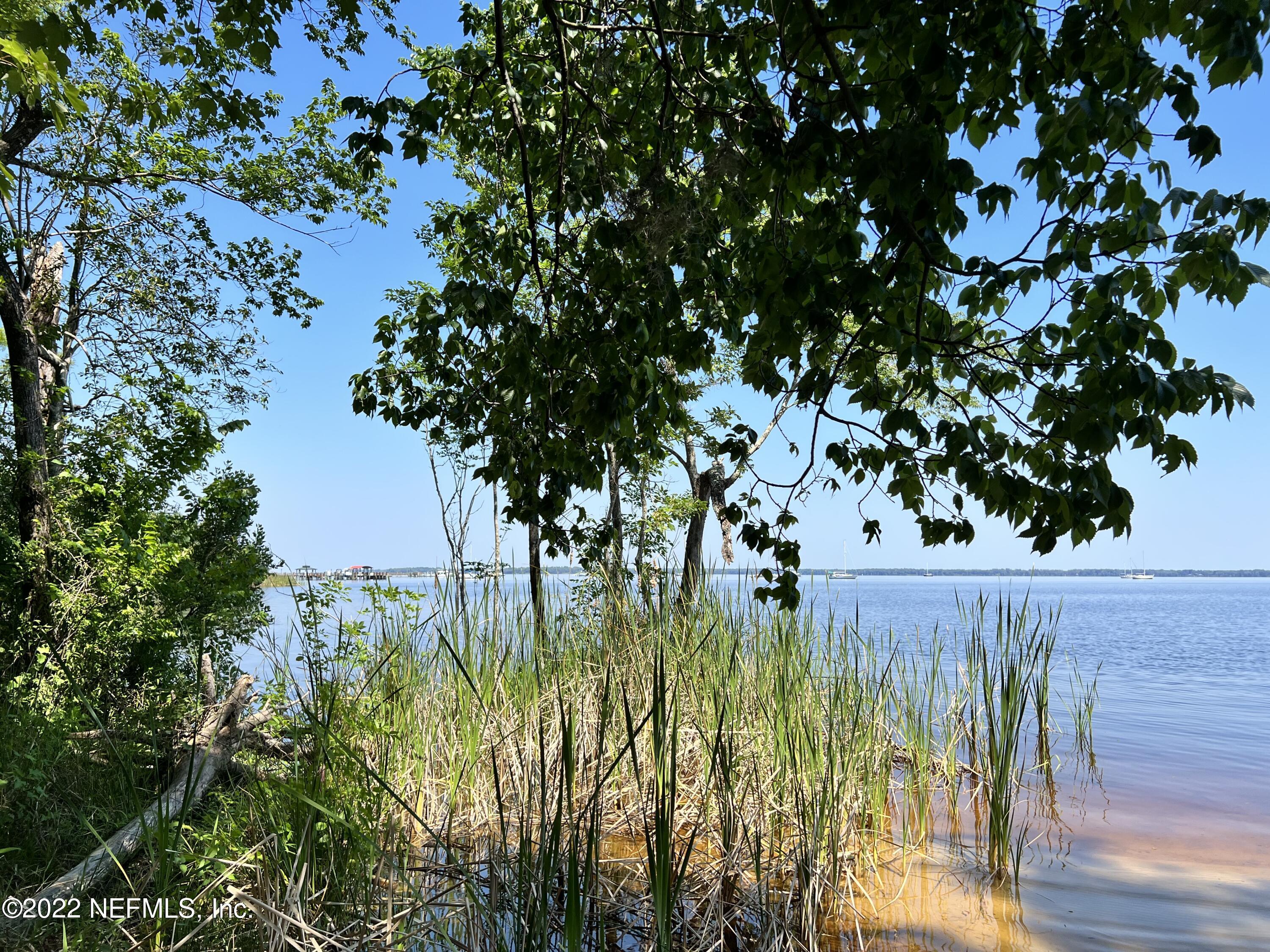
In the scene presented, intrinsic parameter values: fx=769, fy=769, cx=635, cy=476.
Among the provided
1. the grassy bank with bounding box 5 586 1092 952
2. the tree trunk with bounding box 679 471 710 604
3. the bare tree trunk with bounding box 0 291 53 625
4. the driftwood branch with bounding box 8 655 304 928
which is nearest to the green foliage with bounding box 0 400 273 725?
the bare tree trunk with bounding box 0 291 53 625

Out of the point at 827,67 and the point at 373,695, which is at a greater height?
the point at 827,67

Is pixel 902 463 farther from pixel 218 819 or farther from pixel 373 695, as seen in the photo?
pixel 218 819

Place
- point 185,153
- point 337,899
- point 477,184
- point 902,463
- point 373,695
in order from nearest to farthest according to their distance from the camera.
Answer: point 902,463, point 337,899, point 373,695, point 185,153, point 477,184

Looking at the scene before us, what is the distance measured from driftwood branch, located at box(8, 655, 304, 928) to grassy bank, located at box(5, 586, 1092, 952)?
0.14 m

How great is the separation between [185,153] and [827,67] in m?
7.35

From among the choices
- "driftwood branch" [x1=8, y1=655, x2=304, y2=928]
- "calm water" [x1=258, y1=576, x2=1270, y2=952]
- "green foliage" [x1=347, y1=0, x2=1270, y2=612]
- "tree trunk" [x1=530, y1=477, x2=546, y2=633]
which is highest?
"green foliage" [x1=347, y1=0, x2=1270, y2=612]

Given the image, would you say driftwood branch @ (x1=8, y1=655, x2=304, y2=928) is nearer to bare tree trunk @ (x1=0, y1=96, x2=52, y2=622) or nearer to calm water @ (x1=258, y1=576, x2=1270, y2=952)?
calm water @ (x1=258, y1=576, x2=1270, y2=952)

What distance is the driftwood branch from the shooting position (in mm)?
2494

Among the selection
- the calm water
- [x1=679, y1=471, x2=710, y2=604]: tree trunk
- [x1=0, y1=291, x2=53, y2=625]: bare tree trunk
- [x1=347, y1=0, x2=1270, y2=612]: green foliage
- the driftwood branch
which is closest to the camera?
[x1=347, y1=0, x2=1270, y2=612]: green foliage

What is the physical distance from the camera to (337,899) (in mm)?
2232

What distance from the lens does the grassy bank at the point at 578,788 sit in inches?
72.0

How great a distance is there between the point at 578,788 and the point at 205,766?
1548mm

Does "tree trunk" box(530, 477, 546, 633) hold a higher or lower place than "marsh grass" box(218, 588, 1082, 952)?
higher

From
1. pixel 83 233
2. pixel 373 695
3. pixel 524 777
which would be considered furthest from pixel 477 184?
pixel 524 777
